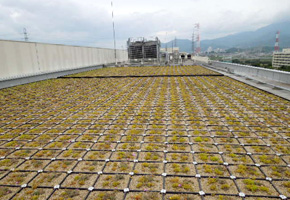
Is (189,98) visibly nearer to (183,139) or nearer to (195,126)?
(195,126)

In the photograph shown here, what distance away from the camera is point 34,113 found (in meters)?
7.87

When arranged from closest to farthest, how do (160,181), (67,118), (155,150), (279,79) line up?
(160,181) → (155,150) → (67,118) → (279,79)

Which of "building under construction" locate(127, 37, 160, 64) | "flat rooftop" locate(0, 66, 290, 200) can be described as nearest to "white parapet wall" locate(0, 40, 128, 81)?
"flat rooftop" locate(0, 66, 290, 200)

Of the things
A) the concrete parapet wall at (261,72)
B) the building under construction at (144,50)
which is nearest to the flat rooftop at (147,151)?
the concrete parapet wall at (261,72)

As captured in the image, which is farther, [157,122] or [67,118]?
[67,118]

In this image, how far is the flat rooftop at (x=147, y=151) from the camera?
338 cm

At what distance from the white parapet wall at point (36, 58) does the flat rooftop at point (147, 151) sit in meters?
6.49

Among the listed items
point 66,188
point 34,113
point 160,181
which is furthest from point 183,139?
point 34,113

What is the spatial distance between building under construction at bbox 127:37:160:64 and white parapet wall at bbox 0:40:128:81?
13.8 metres

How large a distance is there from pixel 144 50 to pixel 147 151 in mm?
36082

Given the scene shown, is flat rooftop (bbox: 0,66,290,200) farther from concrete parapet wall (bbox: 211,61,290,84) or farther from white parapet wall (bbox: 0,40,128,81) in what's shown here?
white parapet wall (bbox: 0,40,128,81)

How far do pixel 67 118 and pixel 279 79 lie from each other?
12689mm

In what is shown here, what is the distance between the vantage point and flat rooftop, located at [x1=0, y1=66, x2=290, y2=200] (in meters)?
3.38

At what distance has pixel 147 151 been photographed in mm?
4656
